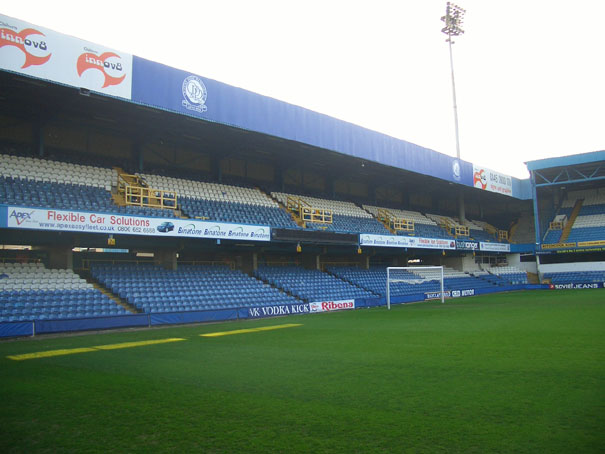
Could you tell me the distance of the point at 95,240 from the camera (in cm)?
2214

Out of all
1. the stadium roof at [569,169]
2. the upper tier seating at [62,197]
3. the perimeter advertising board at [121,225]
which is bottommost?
the perimeter advertising board at [121,225]

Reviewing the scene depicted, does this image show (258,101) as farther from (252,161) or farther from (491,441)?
(491,441)

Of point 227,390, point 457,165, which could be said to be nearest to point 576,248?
point 457,165

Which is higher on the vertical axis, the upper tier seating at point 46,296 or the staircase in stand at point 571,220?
the staircase in stand at point 571,220

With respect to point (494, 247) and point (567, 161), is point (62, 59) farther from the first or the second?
point (567, 161)

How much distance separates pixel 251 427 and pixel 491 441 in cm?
277

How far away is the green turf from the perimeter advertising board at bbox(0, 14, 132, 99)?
11047 mm

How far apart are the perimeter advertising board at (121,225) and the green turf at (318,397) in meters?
6.17

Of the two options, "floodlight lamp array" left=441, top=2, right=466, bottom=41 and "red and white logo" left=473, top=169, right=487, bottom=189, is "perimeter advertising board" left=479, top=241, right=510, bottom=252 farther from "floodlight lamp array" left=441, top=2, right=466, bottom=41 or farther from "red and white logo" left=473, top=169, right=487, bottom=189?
"floodlight lamp array" left=441, top=2, right=466, bottom=41

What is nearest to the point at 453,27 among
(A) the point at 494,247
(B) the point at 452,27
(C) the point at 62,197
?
(B) the point at 452,27

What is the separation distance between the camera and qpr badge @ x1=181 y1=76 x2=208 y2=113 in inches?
898

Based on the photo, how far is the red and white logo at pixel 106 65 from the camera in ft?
63.9

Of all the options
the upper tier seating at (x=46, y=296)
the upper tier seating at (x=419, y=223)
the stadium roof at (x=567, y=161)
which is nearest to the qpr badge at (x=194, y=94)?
the upper tier seating at (x=46, y=296)

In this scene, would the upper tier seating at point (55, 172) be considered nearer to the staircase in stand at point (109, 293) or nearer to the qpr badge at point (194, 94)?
the staircase in stand at point (109, 293)
